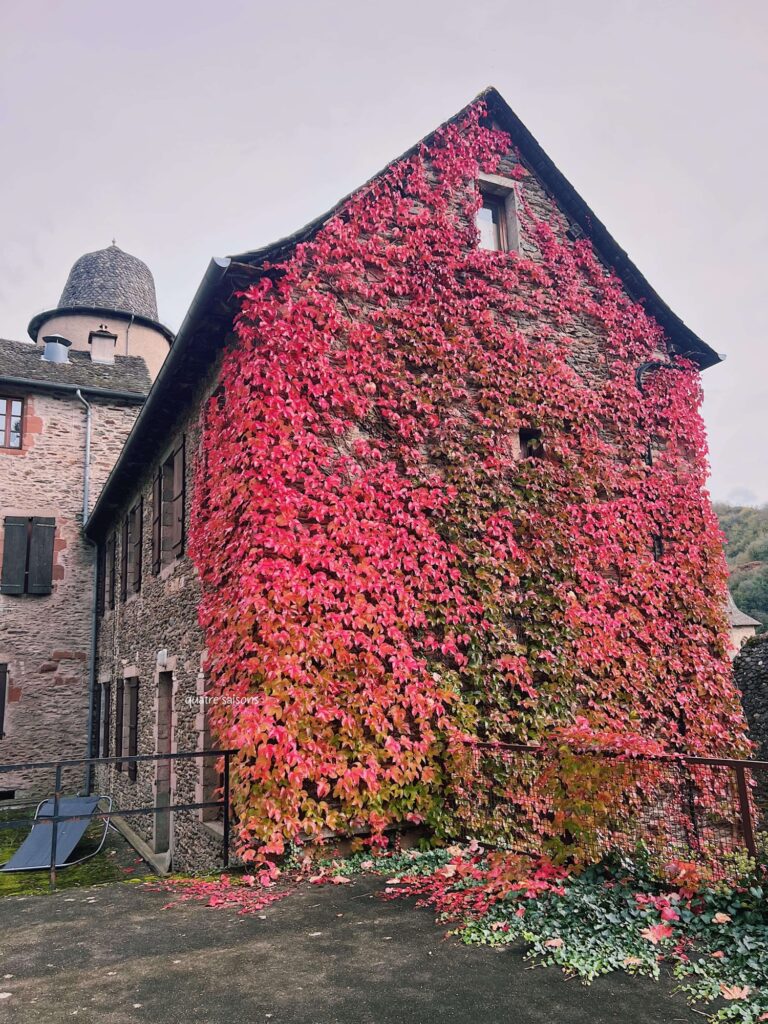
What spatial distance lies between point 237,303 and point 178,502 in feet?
10.2

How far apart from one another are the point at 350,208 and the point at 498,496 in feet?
11.8

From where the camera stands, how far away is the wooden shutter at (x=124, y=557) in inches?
531

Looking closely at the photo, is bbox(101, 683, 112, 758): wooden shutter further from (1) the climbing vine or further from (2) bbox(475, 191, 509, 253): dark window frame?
(2) bbox(475, 191, 509, 253): dark window frame

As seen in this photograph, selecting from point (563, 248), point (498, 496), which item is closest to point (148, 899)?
point (498, 496)

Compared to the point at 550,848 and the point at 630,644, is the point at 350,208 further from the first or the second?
the point at 550,848

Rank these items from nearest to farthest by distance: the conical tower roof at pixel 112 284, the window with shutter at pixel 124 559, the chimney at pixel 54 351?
the window with shutter at pixel 124 559, the chimney at pixel 54 351, the conical tower roof at pixel 112 284

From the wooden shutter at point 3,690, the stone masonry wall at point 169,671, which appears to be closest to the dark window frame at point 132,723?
the stone masonry wall at point 169,671

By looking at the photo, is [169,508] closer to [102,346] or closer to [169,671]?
[169,671]

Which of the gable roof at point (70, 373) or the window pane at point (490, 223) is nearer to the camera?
the window pane at point (490, 223)

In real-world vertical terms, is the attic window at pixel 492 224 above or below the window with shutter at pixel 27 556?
above

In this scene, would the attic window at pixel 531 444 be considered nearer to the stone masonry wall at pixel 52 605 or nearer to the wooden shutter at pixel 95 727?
the wooden shutter at pixel 95 727

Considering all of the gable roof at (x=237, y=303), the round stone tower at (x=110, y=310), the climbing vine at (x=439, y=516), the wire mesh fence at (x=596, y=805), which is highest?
the round stone tower at (x=110, y=310)

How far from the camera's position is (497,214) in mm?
9852

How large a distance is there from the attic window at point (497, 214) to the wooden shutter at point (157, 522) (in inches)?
220
